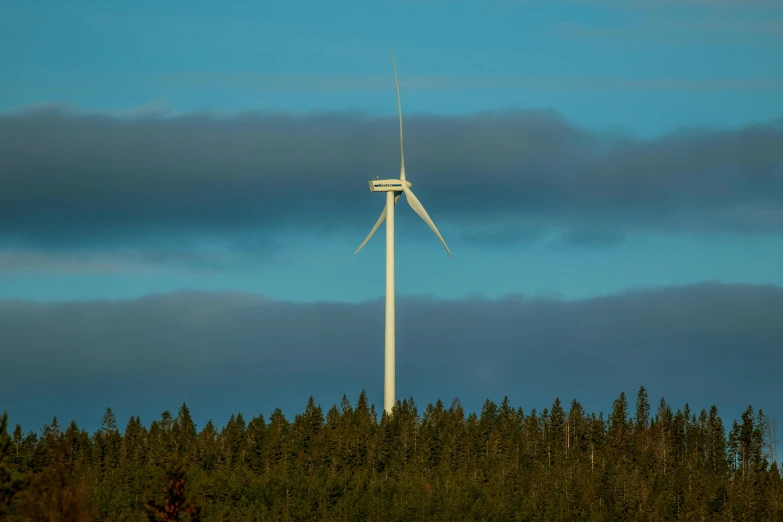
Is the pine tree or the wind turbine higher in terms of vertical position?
the wind turbine

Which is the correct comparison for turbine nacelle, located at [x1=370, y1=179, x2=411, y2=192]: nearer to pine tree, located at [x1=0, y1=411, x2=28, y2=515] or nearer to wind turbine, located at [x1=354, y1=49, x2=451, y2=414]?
wind turbine, located at [x1=354, y1=49, x2=451, y2=414]

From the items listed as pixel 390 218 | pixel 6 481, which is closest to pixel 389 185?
pixel 390 218

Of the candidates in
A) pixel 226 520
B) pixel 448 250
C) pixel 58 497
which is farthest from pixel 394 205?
pixel 226 520

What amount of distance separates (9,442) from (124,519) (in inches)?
384

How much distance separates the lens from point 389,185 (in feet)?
650

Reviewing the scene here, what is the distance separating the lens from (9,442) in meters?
83.9

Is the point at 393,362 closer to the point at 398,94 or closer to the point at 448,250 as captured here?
the point at 448,250

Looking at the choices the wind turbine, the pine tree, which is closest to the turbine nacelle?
the wind turbine

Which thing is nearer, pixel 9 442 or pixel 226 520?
pixel 226 520

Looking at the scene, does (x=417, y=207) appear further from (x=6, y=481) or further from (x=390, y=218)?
(x=6, y=481)

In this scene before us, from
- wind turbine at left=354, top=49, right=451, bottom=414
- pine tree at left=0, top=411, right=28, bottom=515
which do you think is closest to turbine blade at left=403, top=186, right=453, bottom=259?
wind turbine at left=354, top=49, right=451, bottom=414

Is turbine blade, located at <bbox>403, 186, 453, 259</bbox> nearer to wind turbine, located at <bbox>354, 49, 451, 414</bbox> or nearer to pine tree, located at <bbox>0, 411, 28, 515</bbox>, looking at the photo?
wind turbine, located at <bbox>354, 49, 451, 414</bbox>

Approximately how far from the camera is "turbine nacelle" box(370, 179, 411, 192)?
198125 millimetres

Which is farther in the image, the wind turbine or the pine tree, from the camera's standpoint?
the wind turbine
